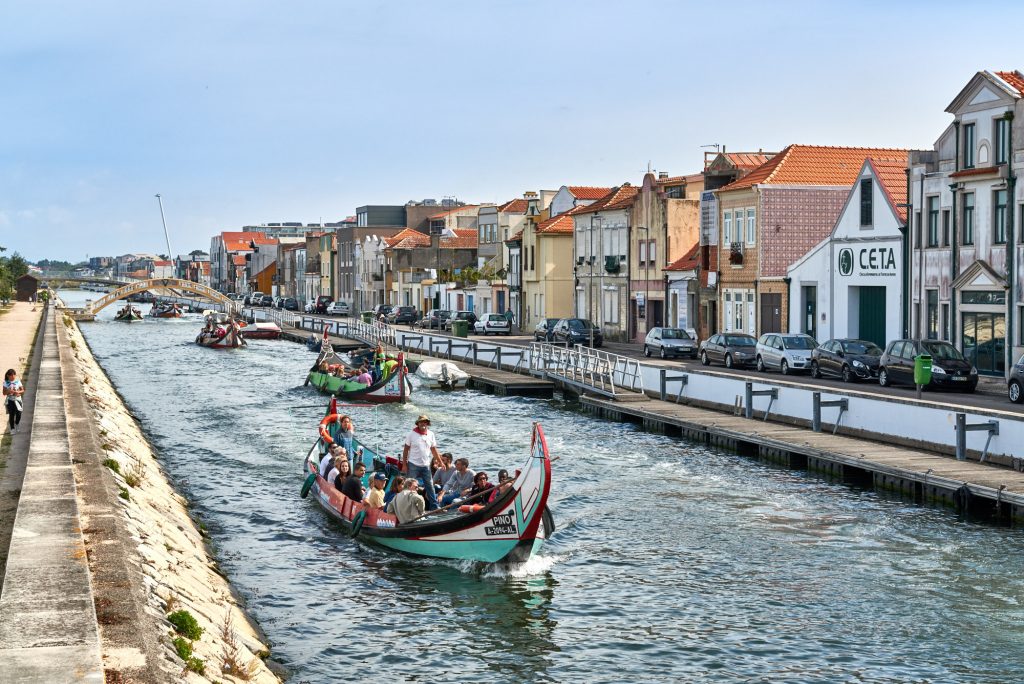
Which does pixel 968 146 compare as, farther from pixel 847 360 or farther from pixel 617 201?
pixel 617 201

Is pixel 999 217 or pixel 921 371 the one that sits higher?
pixel 999 217

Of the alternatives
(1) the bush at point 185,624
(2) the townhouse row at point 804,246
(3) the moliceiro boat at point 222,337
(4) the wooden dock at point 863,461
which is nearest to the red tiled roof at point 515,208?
(2) the townhouse row at point 804,246

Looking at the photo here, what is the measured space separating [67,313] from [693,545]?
12085 centimetres

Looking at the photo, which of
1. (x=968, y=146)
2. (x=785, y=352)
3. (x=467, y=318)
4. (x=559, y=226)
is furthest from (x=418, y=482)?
(x=467, y=318)

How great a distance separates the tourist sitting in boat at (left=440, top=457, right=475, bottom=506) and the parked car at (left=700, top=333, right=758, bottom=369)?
2902 centimetres

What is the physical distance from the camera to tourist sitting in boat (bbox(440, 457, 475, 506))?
79.7 feet

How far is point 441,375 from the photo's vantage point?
Result: 54.6 meters

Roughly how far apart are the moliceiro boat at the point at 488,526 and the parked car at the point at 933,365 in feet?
73.9

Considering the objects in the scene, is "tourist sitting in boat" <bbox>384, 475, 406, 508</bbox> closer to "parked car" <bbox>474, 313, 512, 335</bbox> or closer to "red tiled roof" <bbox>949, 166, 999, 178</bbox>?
"red tiled roof" <bbox>949, 166, 999, 178</bbox>

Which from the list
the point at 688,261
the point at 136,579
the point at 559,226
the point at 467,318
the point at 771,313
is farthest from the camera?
the point at 467,318

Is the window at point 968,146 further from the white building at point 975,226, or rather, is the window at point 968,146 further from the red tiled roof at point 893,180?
the red tiled roof at point 893,180

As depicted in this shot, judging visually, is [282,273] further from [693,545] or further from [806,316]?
[693,545]

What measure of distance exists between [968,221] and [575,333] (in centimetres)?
2640

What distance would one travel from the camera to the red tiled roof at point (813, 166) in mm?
60188
